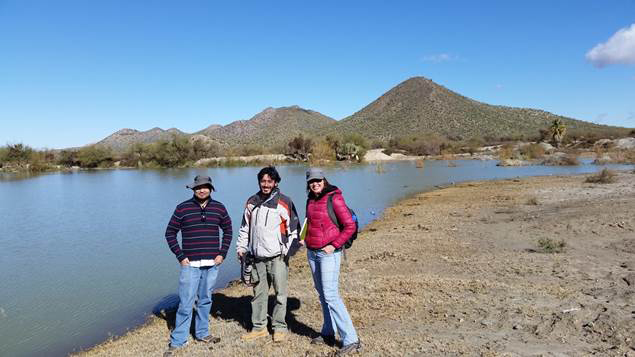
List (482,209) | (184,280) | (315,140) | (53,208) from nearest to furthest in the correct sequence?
(184,280) → (482,209) → (53,208) → (315,140)

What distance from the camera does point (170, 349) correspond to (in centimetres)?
494

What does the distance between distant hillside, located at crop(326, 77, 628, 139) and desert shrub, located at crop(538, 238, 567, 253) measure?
322 feet

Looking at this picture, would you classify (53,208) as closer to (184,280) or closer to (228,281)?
(228,281)

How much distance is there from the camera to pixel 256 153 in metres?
80.6

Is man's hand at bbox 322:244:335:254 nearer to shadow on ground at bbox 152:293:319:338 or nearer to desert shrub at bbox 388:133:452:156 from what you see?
shadow on ground at bbox 152:293:319:338

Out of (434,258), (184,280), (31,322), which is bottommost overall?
(31,322)

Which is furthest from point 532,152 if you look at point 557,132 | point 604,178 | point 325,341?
point 325,341

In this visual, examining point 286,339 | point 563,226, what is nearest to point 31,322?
point 286,339

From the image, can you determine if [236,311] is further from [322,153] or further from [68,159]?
[68,159]

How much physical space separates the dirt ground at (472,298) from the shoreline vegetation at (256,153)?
54846 millimetres

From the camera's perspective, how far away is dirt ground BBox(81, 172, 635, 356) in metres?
4.60

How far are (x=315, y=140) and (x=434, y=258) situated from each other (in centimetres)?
6621

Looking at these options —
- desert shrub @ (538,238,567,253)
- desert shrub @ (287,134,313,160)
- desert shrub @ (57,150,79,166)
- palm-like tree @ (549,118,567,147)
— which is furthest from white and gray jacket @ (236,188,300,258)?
palm-like tree @ (549,118,567,147)

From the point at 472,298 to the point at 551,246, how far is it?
364 cm
